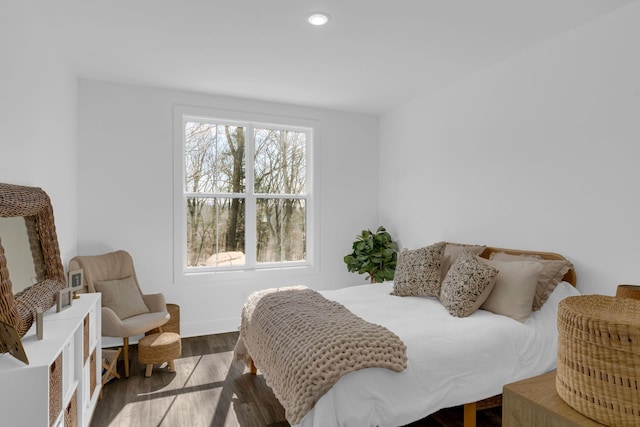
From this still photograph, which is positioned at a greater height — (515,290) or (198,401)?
(515,290)

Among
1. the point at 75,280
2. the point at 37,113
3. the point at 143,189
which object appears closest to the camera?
the point at 37,113

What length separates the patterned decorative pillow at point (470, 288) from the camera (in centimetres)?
277

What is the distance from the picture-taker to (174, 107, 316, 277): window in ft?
14.3

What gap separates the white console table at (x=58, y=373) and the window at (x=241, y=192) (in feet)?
5.81

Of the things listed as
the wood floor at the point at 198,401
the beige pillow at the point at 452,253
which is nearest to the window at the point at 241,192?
the wood floor at the point at 198,401

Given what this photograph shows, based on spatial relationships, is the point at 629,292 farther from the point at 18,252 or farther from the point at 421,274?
the point at 18,252

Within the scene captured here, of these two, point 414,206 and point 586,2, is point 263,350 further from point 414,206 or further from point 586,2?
point 586,2

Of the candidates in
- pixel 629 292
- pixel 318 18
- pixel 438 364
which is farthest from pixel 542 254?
pixel 318 18

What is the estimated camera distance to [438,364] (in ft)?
7.25

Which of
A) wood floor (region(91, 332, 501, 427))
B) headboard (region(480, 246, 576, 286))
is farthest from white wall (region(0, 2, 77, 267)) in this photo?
headboard (region(480, 246, 576, 286))

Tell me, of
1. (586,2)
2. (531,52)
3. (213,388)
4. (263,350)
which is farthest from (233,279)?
(586,2)

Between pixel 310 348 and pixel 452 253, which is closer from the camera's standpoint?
pixel 310 348

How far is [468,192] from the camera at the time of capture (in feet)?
12.4

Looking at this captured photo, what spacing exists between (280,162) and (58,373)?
11.4 ft
